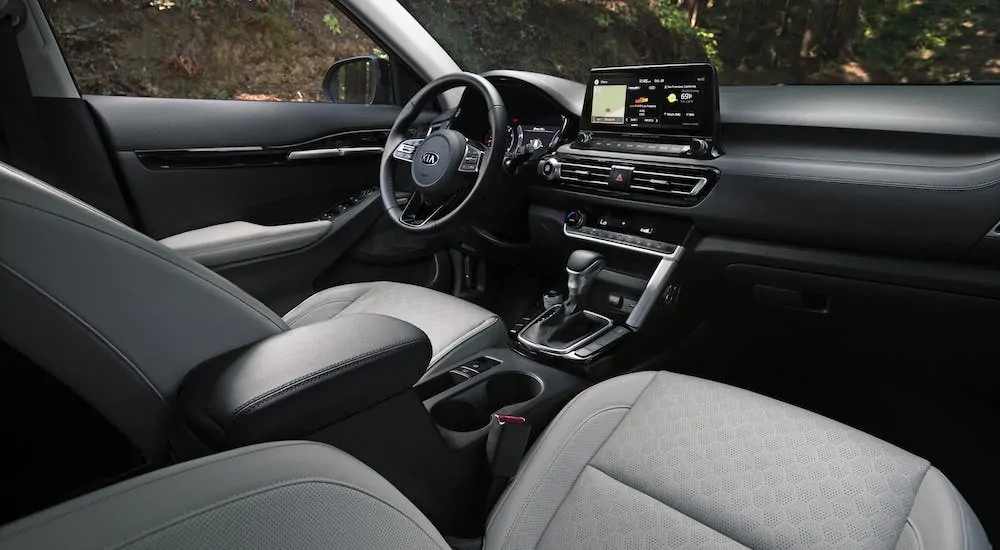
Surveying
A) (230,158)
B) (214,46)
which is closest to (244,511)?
(230,158)

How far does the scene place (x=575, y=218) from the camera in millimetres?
2180

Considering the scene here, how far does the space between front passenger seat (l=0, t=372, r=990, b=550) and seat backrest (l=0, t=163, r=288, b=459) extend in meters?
0.25

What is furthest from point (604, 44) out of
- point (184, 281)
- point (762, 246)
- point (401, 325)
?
point (184, 281)

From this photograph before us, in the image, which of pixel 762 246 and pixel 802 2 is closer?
pixel 762 246

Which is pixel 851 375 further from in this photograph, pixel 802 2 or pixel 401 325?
pixel 802 2

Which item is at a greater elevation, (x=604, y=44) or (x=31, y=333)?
(x=604, y=44)

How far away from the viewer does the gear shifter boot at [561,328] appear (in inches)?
74.8

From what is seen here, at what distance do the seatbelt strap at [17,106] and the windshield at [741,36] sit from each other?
4.14 feet

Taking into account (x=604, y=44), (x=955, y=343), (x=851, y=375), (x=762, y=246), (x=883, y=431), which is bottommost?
(x=883, y=431)

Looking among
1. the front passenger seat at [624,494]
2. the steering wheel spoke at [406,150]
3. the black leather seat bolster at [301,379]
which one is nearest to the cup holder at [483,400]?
the front passenger seat at [624,494]

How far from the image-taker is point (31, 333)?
69 cm

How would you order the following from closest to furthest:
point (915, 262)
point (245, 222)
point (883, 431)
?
point (915, 262) → point (883, 431) → point (245, 222)

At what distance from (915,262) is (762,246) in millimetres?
368

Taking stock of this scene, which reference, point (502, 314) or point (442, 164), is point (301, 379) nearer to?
point (442, 164)
